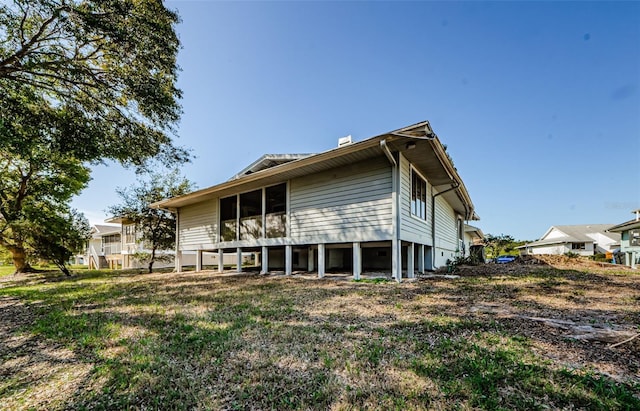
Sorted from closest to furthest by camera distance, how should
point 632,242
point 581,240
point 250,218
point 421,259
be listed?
point 421,259 < point 250,218 < point 632,242 < point 581,240

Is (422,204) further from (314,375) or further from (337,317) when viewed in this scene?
(314,375)

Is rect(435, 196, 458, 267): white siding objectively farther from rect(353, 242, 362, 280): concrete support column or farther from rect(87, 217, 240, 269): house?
rect(87, 217, 240, 269): house

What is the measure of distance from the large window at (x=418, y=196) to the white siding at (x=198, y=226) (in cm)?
811

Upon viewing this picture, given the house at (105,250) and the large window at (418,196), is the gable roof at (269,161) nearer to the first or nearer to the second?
the large window at (418,196)

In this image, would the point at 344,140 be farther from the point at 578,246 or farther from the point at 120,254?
the point at 578,246

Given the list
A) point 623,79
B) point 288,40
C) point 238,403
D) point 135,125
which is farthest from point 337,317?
point 623,79

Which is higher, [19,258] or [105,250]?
[19,258]

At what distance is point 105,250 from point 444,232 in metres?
28.5

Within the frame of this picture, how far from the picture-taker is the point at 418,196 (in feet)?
30.0

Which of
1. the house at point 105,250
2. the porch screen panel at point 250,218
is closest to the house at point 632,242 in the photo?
the porch screen panel at point 250,218

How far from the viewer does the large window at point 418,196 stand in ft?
28.0

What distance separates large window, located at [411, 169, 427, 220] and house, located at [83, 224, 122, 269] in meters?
24.6

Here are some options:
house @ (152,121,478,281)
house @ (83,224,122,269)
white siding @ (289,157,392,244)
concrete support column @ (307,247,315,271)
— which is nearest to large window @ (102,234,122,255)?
house @ (83,224,122,269)

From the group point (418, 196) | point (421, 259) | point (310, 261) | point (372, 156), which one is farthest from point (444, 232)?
point (372, 156)
